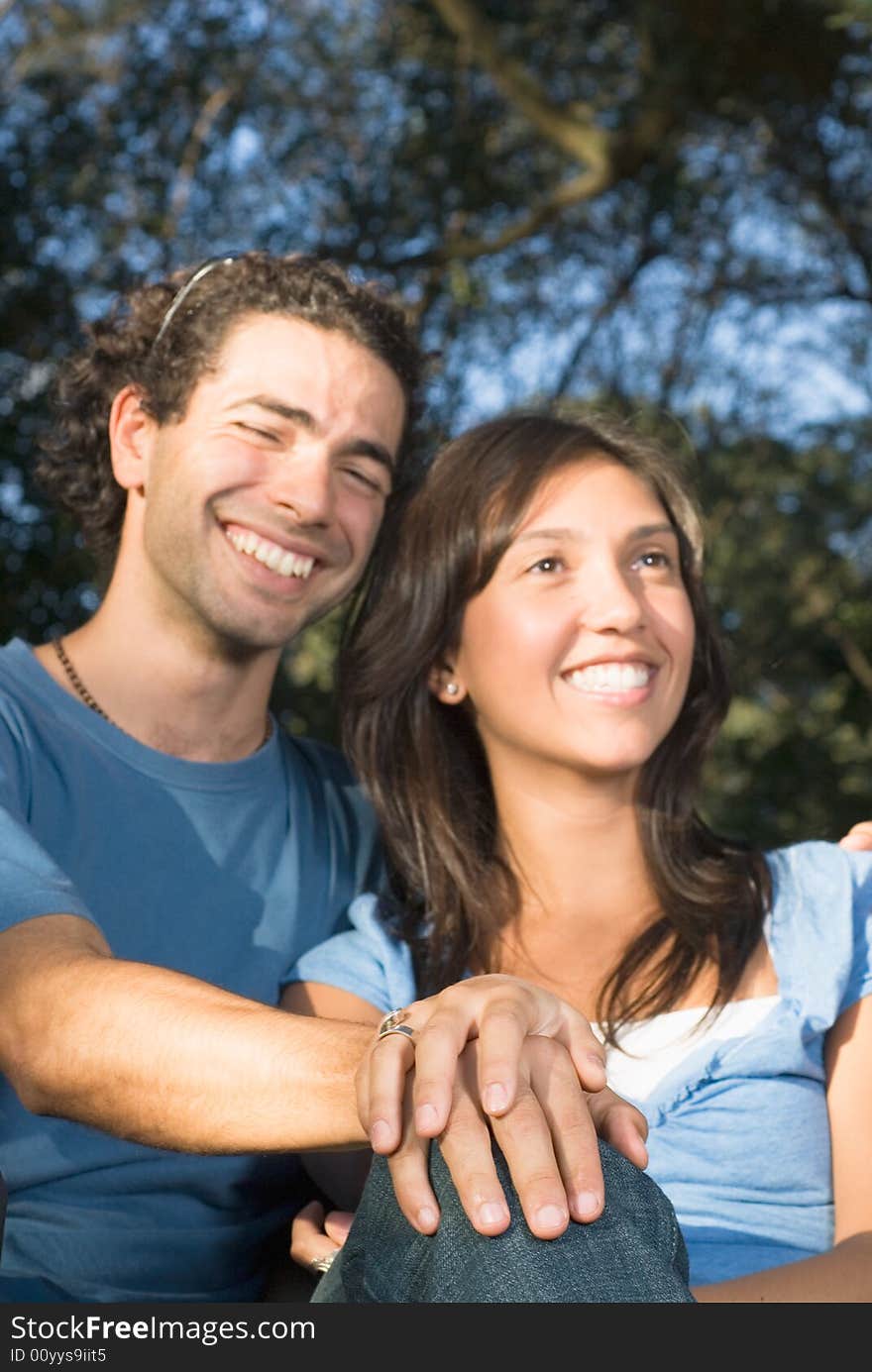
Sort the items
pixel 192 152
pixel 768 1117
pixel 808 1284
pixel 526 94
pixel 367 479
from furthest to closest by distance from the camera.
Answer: pixel 526 94
pixel 192 152
pixel 367 479
pixel 768 1117
pixel 808 1284

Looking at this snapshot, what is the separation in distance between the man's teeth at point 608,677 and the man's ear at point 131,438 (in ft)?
3.23

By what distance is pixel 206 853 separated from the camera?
2.61 meters

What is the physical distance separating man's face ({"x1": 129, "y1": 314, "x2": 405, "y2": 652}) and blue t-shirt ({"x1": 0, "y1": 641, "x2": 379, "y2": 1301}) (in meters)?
0.27

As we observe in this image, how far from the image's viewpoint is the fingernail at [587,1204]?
145 centimetres

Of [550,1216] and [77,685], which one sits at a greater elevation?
[77,685]

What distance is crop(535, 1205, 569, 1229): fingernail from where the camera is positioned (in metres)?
1.43

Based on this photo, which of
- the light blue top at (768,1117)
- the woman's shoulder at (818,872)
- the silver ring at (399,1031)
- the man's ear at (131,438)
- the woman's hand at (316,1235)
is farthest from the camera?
the man's ear at (131,438)

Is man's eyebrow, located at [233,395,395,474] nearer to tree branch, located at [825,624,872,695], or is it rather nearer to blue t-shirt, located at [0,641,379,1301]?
blue t-shirt, located at [0,641,379,1301]

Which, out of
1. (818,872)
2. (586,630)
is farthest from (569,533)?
(818,872)

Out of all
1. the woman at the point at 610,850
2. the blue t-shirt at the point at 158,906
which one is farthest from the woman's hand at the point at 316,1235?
the woman at the point at 610,850

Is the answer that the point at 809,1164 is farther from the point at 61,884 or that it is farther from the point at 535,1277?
the point at 61,884

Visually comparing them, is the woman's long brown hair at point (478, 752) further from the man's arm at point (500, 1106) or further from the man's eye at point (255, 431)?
the man's arm at point (500, 1106)

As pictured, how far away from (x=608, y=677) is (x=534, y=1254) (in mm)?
1265

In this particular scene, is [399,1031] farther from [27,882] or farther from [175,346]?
[175,346]
